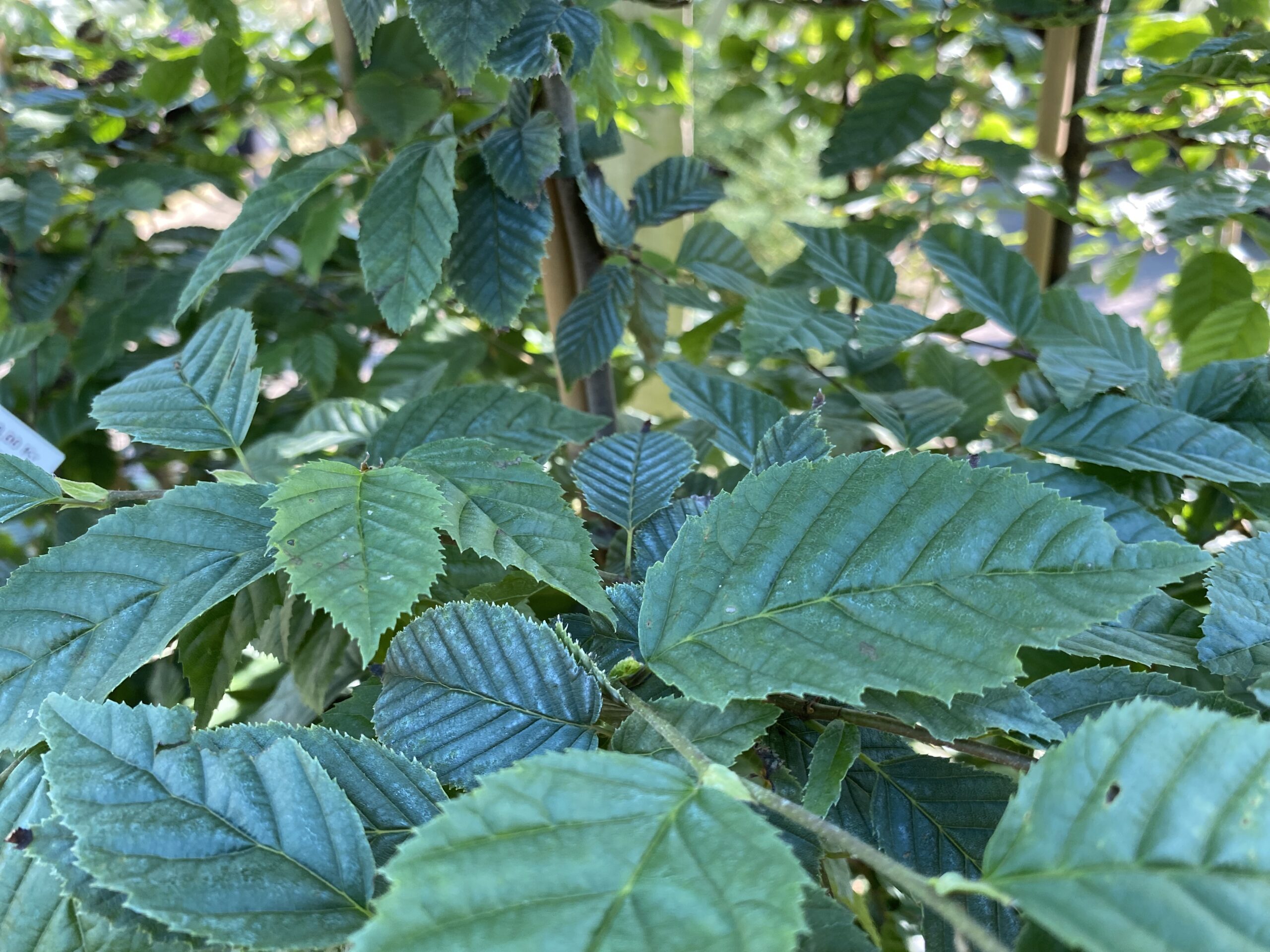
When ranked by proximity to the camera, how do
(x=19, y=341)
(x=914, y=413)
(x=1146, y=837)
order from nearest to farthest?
(x=1146, y=837)
(x=914, y=413)
(x=19, y=341)

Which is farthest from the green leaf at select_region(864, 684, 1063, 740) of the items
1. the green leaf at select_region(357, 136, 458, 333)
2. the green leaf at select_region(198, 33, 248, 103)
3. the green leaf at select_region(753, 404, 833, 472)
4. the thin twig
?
the green leaf at select_region(198, 33, 248, 103)

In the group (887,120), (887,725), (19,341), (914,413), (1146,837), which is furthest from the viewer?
(887,120)

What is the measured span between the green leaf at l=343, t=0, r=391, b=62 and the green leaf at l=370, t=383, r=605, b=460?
198 mm

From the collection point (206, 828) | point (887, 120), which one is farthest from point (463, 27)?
point (887, 120)

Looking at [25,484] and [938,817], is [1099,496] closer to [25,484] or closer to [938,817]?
[938,817]

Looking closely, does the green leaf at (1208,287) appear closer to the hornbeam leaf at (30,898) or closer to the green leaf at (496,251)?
the green leaf at (496,251)

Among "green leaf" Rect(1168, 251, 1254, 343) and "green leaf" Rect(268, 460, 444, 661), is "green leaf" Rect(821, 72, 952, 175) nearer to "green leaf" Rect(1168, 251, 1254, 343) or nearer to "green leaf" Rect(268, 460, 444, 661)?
"green leaf" Rect(1168, 251, 1254, 343)

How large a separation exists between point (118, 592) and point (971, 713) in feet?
1.04

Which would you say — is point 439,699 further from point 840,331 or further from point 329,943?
point 840,331

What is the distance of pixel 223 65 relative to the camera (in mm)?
891

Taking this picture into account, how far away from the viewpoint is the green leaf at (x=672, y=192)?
2.08 feet

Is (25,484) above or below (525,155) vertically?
below

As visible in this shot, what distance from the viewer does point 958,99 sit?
1169 millimetres

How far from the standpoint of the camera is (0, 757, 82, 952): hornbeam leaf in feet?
0.97
